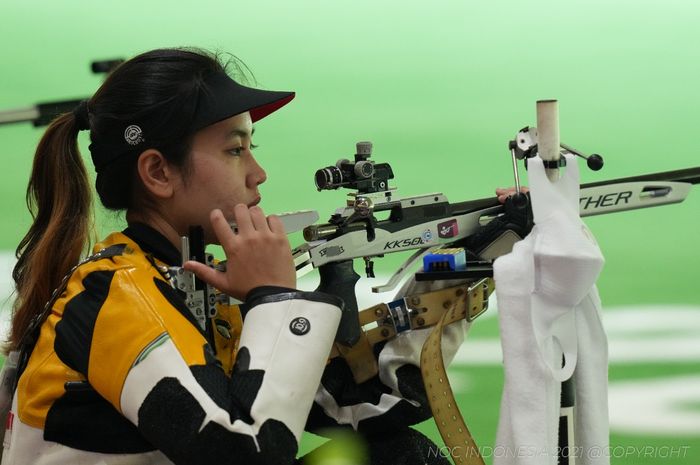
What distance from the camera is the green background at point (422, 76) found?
4.39 meters

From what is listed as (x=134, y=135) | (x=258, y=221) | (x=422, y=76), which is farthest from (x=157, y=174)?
(x=422, y=76)

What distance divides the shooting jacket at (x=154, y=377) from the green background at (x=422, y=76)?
2.71m

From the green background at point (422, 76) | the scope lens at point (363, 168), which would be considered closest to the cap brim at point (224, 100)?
the scope lens at point (363, 168)

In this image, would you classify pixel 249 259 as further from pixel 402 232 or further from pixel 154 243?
pixel 402 232

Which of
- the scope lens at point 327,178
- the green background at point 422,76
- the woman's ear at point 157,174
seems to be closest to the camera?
the woman's ear at point 157,174

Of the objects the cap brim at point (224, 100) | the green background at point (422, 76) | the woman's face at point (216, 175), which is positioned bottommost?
the green background at point (422, 76)

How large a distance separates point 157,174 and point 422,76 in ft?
11.3

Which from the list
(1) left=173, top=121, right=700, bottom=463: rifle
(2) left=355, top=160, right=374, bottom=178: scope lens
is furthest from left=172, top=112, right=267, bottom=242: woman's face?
(2) left=355, top=160, right=374, bottom=178: scope lens

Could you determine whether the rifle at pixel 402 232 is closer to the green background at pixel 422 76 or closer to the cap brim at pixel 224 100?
the cap brim at pixel 224 100

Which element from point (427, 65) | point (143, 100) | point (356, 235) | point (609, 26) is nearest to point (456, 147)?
point (427, 65)

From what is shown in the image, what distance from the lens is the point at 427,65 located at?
491 centimetres

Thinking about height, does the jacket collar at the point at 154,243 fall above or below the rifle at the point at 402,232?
above

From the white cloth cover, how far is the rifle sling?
128mm

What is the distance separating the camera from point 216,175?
59.9 inches
